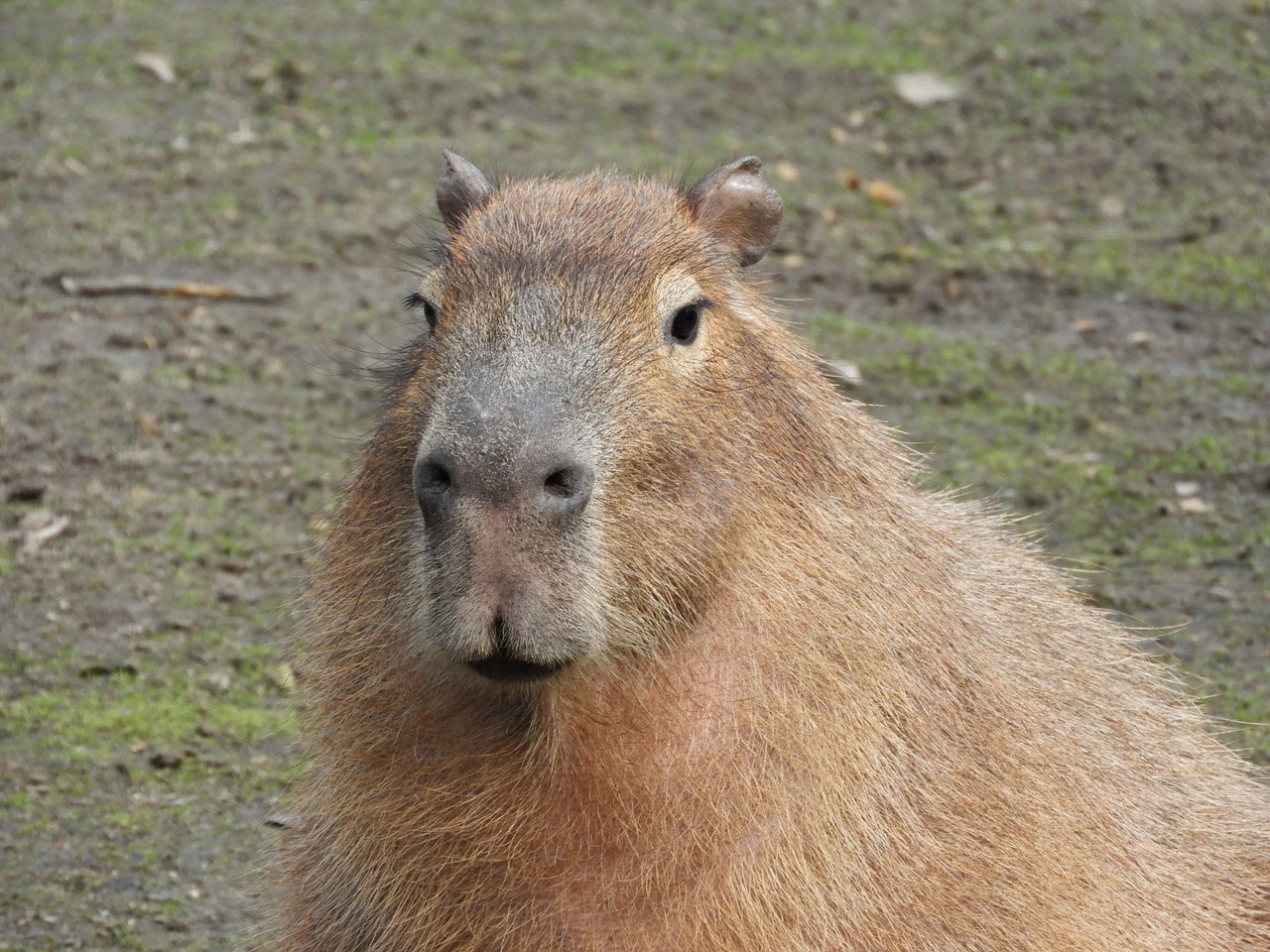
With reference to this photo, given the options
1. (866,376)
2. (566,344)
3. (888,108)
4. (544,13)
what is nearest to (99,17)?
(544,13)

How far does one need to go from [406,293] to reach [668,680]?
396cm

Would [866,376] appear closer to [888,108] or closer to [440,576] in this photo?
[888,108]

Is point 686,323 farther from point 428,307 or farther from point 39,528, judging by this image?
point 39,528

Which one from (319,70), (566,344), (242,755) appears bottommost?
(242,755)

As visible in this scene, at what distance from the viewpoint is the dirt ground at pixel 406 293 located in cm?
467

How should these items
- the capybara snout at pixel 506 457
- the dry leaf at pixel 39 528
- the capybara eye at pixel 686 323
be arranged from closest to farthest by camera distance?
the capybara snout at pixel 506 457, the capybara eye at pixel 686 323, the dry leaf at pixel 39 528

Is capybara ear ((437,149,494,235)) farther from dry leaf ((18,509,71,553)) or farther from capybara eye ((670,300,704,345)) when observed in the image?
dry leaf ((18,509,71,553))

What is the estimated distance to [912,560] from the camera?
319 centimetres

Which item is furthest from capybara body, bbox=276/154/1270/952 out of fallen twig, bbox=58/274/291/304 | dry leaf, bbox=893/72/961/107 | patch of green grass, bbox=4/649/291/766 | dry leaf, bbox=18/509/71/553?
dry leaf, bbox=893/72/961/107

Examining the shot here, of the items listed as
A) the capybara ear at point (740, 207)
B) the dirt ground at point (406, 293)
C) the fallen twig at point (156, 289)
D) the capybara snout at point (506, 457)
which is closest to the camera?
the capybara snout at point (506, 457)

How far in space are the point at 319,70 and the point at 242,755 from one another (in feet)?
15.2

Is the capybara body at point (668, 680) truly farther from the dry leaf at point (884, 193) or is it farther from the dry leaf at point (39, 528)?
the dry leaf at point (884, 193)

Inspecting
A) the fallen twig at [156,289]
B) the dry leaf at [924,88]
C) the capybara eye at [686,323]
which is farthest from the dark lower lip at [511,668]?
the dry leaf at [924,88]

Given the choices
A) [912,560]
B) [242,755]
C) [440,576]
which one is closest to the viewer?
[440,576]
